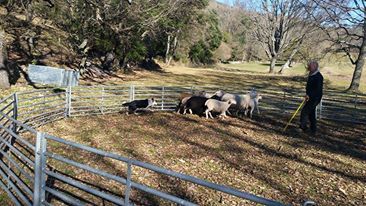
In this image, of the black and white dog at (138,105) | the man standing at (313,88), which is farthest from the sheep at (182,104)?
the man standing at (313,88)

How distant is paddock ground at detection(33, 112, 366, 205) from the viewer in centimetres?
677

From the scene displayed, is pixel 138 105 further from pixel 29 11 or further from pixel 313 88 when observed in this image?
pixel 29 11

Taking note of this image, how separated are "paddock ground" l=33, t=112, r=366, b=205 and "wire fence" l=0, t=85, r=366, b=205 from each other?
33 centimetres

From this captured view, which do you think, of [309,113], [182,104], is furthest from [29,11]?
[309,113]

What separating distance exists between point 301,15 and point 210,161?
43.8 m

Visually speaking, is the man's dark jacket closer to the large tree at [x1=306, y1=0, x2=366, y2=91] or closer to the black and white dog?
the black and white dog

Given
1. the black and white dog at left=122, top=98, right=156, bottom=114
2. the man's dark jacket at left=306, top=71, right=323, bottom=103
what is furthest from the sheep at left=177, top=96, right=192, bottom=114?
the man's dark jacket at left=306, top=71, right=323, bottom=103

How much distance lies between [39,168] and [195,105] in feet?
29.5

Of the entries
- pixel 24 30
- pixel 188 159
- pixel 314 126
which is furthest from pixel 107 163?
pixel 24 30

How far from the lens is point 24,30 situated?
23219mm

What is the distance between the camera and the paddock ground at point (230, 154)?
6766 mm

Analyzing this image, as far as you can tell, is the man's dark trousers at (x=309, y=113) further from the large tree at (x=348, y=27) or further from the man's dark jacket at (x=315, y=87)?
the large tree at (x=348, y=27)

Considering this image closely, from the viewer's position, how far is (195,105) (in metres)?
13.5

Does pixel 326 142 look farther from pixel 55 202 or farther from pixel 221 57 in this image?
pixel 221 57
